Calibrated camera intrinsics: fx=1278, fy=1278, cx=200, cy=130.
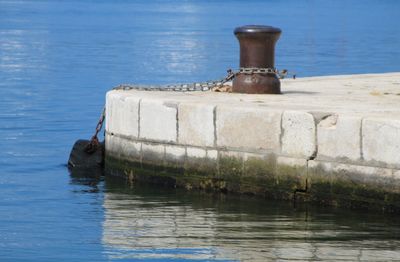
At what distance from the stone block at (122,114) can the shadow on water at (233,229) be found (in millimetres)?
747

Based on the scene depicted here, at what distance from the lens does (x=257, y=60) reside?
15883mm

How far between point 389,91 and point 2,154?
6271 millimetres

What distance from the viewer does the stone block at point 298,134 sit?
44.4ft

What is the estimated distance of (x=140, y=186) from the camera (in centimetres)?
1539

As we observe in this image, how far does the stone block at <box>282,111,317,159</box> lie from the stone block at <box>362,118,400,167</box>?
0.68 meters

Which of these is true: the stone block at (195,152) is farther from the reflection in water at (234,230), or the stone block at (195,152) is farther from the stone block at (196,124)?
the reflection in water at (234,230)

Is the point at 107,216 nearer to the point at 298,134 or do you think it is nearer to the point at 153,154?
the point at 153,154

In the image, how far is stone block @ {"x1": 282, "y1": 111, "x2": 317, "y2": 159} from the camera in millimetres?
13531

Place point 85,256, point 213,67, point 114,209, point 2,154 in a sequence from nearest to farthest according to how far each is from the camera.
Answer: point 85,256
point 114,209
point 2,154
point 213,67

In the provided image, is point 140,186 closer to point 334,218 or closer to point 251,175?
point 251,175

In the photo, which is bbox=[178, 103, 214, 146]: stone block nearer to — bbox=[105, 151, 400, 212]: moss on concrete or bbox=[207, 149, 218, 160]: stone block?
bbox=[207, 149, 218, 160]: stone block

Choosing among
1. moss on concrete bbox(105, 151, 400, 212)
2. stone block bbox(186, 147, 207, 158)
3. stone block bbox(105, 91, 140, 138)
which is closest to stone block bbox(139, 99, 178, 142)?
stone block bbox(105, 91, 140, 138)

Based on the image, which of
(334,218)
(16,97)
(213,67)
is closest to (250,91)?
(334,218)

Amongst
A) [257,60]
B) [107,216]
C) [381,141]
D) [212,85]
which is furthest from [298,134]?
[212,85]
